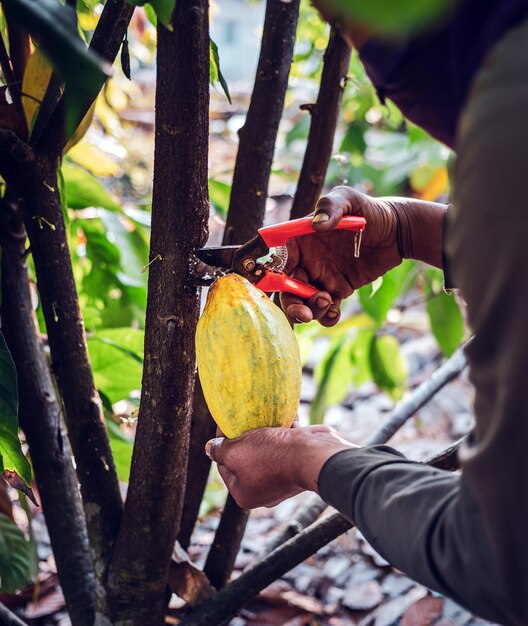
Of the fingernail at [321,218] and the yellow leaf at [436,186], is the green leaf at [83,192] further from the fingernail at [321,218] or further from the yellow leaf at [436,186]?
the yellow leaf at [436,186]

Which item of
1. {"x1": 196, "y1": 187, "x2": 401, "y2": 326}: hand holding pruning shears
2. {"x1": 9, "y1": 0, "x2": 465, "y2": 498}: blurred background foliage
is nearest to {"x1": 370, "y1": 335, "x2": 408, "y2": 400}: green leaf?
{"x1": 9, "y1": 0, "x2": 465, "y2": 498}: blurred background foliage

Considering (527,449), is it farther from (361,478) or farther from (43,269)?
(43,269)

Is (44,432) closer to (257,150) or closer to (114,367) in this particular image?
(114,367)

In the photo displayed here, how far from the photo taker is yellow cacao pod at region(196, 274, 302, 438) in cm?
86

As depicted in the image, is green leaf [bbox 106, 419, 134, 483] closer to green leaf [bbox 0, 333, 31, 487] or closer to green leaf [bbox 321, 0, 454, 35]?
green leaf [bbox 0, 333, 31, 487]

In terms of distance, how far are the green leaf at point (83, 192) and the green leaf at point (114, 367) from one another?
0.87ft

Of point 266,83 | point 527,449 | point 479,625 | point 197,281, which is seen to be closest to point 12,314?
point 197,281

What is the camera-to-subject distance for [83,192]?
141 cm

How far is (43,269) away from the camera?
993mm

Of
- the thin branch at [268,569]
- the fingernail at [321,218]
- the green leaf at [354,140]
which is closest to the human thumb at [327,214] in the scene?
the fingernail at [321,218]

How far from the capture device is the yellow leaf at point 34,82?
1.05 m

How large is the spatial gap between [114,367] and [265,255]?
1.48ft

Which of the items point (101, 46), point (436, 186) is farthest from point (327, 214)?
point (436, 186)

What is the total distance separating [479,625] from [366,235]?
768 millimetres
